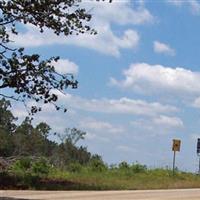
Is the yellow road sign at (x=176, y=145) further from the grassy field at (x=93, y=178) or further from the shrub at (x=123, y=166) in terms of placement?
the shrub at (x=123, y=166)

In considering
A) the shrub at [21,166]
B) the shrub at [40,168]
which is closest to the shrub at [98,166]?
the shrub at [40,168]

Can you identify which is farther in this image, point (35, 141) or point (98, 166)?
point (35, 141)

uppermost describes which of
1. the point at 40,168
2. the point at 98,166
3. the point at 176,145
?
the point at 176,145

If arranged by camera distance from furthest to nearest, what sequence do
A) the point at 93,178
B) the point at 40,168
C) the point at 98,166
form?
the point at 98,166, the point at 40,168, the point at 93,178

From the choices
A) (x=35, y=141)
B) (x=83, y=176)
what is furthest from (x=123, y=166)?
(x=35, y=141)

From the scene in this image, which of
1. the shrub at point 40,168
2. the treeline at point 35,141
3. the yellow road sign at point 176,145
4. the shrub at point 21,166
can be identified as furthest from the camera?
the treeline at point 35,141

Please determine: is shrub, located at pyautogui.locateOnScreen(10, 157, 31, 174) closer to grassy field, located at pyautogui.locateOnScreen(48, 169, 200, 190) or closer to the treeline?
grassy field, located at pyautogui.locateOnScreen(48, 169, 200, 190)

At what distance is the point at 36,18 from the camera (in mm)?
23266

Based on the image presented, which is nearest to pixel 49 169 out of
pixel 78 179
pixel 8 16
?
pixel 78 179

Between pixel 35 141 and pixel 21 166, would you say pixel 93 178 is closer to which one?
pixel 21 166

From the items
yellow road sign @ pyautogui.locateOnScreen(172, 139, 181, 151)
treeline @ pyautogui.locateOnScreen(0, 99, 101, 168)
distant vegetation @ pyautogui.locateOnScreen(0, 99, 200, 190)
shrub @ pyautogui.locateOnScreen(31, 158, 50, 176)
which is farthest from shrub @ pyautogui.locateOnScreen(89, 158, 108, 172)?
treeline @ pyautogui.locateOnScreen(0, 99, 101, 168)

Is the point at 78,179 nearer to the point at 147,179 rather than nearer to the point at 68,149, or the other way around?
the point at 147,179

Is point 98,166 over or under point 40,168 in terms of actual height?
over

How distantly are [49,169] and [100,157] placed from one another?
10.9 metres
